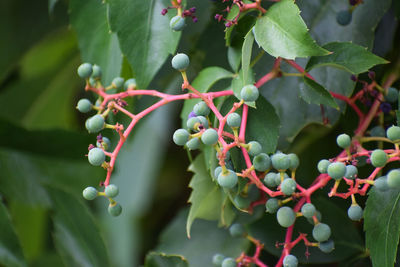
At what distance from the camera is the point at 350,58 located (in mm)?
601

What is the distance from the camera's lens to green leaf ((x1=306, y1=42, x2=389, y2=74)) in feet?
1.93

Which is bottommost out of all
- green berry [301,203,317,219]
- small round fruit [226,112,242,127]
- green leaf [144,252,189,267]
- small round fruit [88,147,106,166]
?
green leaf [144,252,189,267]

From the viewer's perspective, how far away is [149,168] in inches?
59.5

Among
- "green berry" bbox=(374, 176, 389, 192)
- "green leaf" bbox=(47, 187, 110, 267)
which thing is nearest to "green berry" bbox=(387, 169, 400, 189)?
"green berry" bbox=(374, 176, 389, 192)

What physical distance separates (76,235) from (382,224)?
522mm

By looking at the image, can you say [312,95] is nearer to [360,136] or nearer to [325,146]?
[360,136]

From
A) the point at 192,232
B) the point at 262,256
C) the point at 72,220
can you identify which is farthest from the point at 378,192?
the point at 72,220

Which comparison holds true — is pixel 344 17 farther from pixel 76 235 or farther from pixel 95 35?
pixel 76 235

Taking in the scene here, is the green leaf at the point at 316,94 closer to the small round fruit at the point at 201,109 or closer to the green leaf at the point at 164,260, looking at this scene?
the small round fruit at the point at 201,109

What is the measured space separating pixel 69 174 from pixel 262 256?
459 millimetres

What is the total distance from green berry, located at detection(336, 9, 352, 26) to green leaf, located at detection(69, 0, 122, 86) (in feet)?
0.99

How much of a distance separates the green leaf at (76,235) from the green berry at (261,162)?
1.31ft

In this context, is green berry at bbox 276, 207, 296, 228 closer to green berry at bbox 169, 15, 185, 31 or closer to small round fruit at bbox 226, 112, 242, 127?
small round fruit at bbox 226, 112, 242, 127

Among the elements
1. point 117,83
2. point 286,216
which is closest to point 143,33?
point 117,83
